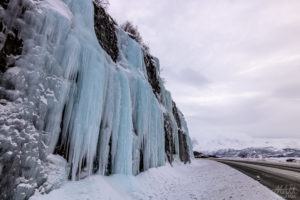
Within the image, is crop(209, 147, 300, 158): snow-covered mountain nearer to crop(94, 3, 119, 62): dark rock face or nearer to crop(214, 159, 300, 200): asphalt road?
crop(214, 159, 300, 200): asphalt road

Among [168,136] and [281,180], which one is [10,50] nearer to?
[281,180]

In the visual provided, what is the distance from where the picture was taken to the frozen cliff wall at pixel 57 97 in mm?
3043

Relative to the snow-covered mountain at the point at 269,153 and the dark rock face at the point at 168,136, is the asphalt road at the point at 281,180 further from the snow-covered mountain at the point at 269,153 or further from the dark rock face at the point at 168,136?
the snow-covered mountain at the point at 269,153

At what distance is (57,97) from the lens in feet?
12.9

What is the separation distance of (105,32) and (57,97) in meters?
4.08

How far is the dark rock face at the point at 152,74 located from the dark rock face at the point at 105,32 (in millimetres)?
3628

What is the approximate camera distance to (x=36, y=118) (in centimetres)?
343

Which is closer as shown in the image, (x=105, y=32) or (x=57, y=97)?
(x=57, y=97)

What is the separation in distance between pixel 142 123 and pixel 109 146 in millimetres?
2580

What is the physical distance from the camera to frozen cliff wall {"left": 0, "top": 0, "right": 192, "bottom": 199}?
3043mm

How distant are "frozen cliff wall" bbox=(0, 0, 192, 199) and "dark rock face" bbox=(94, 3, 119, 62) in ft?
0.17

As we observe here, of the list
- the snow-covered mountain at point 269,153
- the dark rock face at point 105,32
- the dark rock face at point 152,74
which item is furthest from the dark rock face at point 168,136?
the snow-covered mountain at point 269,153

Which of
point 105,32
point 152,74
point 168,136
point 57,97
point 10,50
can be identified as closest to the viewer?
point 10,50

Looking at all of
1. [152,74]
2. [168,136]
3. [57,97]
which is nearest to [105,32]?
[57,97]
